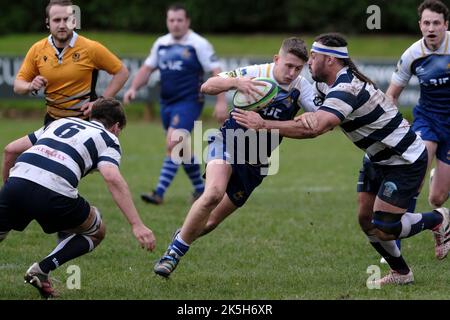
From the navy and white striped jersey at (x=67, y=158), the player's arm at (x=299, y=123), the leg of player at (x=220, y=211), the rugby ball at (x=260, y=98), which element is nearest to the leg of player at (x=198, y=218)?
the leg of player at (x=220, y=211)

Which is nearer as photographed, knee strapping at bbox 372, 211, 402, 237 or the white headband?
the white headband

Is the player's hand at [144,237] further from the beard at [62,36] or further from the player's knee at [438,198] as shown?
the player's knee at [438,198]

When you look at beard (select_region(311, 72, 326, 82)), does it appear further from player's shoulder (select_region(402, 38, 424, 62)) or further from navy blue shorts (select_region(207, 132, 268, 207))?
player's shoulder (select_region(402, 38, 424, 62))

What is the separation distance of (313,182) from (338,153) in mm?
3787

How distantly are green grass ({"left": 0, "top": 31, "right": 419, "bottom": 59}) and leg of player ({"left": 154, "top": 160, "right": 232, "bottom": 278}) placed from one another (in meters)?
18.9

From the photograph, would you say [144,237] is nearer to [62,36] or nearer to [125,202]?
[125,202]

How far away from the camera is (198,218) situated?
6.72 metres

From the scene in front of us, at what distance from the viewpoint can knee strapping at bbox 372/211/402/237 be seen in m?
6.60

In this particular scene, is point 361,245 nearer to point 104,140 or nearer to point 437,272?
point 437,272

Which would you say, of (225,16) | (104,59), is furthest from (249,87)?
(225,16)

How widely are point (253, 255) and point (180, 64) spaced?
13.9 feet

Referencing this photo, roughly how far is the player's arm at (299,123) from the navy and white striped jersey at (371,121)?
7 cm

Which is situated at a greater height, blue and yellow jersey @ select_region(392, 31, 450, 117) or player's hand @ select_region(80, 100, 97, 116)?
blue and yellow jersey @ select_region(392, 31, 450, 117)

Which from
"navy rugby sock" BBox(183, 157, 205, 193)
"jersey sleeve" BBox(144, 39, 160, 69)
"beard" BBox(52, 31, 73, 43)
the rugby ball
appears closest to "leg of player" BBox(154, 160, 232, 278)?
the rugby ball
